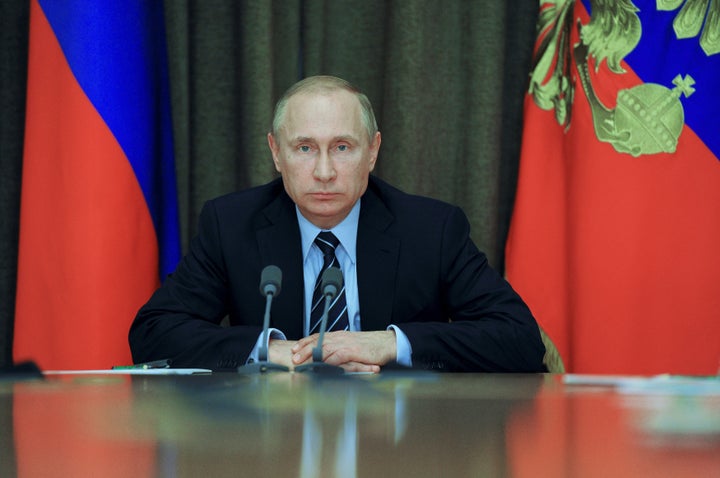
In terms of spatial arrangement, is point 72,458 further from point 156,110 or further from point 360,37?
point 360,37

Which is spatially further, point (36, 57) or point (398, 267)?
point (36, 57)

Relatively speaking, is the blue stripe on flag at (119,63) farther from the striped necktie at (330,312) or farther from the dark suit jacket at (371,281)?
the striped necktie at (330,312)

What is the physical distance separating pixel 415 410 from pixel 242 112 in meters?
2.72

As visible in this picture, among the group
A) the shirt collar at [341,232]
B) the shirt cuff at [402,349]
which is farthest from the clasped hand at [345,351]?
the shirt collar at [341,232]

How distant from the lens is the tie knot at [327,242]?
2.82m

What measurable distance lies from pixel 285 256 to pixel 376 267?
29 centimetres

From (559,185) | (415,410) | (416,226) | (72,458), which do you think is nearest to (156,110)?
(416,226)

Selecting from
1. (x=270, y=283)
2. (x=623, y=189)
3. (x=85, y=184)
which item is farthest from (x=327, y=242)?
(x=623, y=189)

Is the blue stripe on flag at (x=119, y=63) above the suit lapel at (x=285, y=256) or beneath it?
above

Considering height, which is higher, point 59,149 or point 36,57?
point 36,57

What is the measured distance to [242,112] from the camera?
3.83m

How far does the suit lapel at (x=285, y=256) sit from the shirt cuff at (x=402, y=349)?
39 cm

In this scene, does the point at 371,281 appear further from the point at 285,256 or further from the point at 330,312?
the point at 285,256

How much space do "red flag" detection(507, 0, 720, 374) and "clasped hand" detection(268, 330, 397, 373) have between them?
51.4 inches
